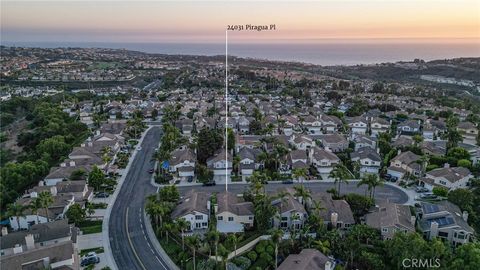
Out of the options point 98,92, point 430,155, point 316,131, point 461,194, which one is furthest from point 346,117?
point 98,92

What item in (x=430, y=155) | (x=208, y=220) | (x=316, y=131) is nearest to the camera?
(x=208, y=220)

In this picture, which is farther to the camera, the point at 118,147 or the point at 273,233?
the point at 118,147

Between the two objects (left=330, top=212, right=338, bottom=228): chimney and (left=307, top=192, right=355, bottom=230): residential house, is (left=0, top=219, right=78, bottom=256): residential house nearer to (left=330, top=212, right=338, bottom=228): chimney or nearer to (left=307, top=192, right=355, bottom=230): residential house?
(left=307, top=192, right=355, bottom=230): residential house

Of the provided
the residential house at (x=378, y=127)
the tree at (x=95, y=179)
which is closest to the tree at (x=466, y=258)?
the tree at (x=95, y=179)

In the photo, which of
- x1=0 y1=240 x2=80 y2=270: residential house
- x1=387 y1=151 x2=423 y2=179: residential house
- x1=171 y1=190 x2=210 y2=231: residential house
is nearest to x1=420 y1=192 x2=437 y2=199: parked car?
x1=387 y1=151 x2=423 y2=179: residential house

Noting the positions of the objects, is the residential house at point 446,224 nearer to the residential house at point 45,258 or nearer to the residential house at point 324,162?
the residential house at point 324,162

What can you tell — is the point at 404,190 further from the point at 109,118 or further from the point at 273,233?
the point at 109,118
